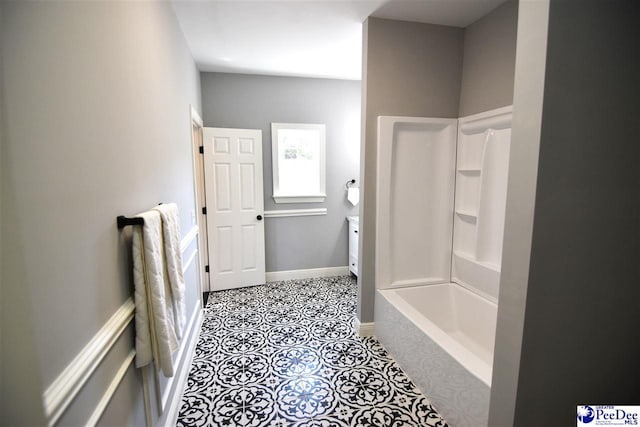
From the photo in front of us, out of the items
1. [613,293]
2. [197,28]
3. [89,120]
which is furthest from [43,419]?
[197,28]

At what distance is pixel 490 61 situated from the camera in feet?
7.27

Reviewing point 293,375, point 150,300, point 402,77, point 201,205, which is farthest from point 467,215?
point 201,205

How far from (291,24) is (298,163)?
179 cm

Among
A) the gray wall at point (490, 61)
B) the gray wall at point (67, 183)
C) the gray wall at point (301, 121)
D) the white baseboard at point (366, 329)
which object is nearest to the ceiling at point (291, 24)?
the gray wall at point (490, 61)

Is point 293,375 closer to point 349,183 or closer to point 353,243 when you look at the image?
point 353,243

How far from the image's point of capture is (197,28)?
2.42 metres

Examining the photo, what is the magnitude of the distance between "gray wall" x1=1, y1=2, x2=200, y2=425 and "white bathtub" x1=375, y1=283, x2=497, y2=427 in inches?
62.7

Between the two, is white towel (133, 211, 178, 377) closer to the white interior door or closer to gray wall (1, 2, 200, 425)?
gray wall (1, 2, 200, 425)

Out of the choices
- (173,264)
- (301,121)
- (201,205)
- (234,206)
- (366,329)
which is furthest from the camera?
(301,121)

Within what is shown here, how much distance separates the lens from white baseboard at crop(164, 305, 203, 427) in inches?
67.9

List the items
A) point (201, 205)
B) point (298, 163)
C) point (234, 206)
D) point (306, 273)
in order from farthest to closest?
point (306, 273)
point (298, 163)
point (234, 206)
point (201, 205)

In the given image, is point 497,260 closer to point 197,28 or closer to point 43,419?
point 43,419

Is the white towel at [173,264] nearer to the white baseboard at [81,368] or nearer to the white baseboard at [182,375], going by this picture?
the white baseboard at [81,368]

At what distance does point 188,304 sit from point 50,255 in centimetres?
185
